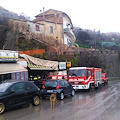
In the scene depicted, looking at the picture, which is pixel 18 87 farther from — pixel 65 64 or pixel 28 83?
pixel 65 64

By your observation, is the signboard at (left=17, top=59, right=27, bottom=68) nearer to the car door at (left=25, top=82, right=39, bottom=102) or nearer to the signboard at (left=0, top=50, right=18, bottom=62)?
the signboard at (left=0, top=50, right=18, bottom=62)

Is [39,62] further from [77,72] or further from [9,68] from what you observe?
[9,68]

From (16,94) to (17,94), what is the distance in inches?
3.0

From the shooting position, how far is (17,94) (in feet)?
31.0

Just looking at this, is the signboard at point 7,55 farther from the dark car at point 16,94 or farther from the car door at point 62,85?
the dark car at point 16,94

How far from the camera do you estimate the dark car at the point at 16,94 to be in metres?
8.77

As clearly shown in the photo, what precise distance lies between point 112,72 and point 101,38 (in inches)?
2456

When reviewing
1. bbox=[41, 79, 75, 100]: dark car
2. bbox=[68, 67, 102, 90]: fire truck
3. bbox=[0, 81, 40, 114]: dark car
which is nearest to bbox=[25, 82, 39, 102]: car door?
bbox=[0, 81, 40, 114]: dark car

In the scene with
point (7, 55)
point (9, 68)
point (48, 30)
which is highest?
point (48, 30)

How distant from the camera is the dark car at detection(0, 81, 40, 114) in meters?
8.77

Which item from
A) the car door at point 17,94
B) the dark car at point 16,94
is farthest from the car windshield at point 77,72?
the car door at point 17,94

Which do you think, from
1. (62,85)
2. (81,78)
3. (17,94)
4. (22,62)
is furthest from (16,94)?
(81,78)

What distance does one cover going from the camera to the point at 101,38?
336 feet

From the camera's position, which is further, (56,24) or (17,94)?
(56,24)
